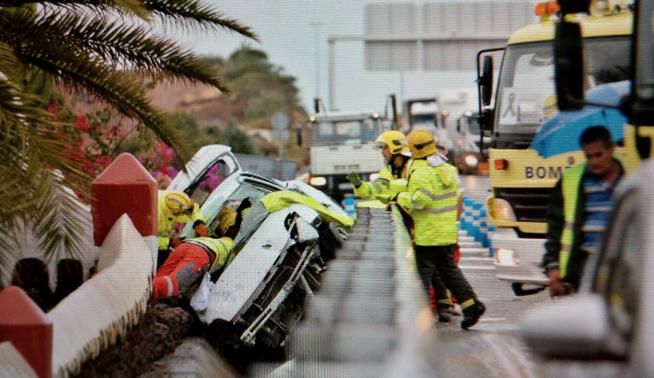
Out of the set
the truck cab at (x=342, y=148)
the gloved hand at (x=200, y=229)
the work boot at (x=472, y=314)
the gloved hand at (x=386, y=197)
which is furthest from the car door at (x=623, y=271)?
A: the truck cab at (x=342, y=148)

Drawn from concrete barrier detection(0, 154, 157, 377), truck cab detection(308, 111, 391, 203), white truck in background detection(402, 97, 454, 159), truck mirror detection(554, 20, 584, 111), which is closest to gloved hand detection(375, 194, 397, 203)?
concrete barrier detection(0, 154, 157, 377)

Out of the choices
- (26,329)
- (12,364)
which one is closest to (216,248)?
(26,329)

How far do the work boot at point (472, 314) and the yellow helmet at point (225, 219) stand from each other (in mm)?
2243

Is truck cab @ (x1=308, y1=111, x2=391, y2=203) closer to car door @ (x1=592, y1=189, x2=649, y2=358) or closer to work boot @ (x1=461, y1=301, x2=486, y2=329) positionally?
work boot @ (x1=461, y1=301, x2=486, y2=329)

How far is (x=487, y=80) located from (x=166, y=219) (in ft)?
10.4

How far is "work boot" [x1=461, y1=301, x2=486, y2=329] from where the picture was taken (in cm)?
1017

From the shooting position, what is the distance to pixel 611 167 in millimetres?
4922

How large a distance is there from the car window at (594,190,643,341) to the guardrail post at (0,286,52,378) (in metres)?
3.10

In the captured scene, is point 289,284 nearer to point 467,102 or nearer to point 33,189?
point 33,189

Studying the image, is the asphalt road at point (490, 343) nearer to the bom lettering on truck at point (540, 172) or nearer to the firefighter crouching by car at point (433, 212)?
the firefighter crouching by car at point (433, 212)

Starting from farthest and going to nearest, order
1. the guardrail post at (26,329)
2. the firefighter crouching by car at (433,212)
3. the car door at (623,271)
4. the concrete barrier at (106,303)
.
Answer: the firefighter crouching by car at (433,212), the concrete barrier at (106,303), the guardrail post at (26,329), the car door at (623,271)

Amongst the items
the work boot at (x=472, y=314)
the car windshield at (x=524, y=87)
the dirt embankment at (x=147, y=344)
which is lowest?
the work boot at (x=472, y=314)

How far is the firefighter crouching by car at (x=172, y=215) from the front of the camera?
1048cm

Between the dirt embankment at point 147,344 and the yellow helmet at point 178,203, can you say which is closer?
the dirt embankment at point 147,344
